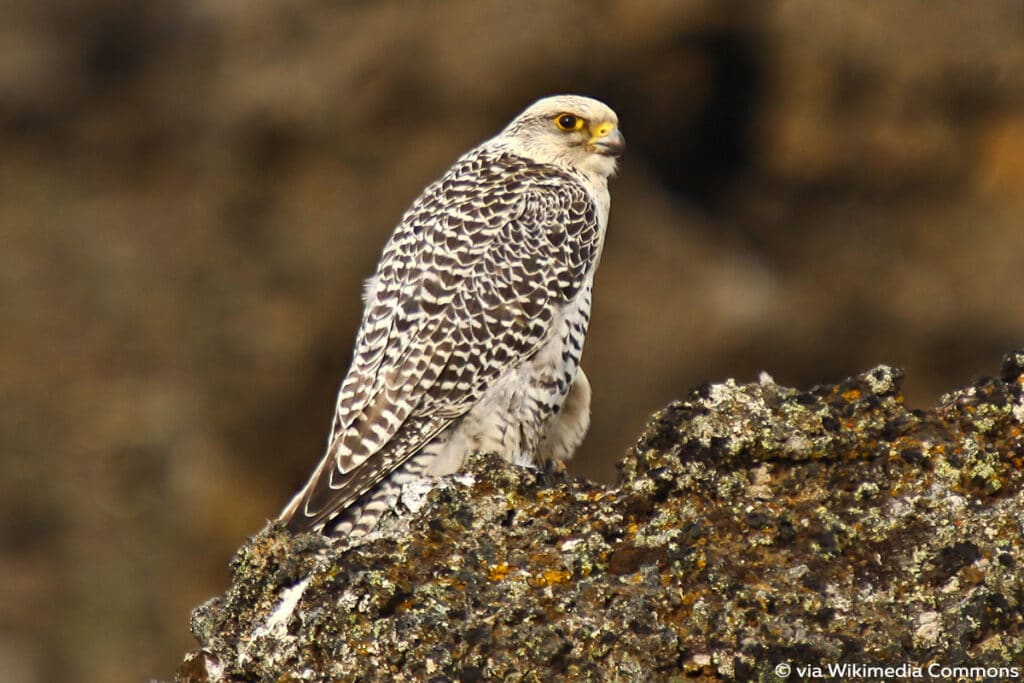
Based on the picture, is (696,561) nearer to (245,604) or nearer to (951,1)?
(245,604)

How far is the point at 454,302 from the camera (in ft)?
22.5

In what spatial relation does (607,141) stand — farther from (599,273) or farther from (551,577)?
(599,273)

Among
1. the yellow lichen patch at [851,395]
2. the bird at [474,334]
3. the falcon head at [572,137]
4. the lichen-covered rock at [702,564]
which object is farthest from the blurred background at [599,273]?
the lichen-covered rock at [702,564]

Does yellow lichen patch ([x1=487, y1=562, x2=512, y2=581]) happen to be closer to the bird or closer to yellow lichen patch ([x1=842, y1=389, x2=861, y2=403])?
yellow lichen patch ([x1=842, y1=389, x2=861, y2=403])

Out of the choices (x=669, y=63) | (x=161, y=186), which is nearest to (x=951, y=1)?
(x=669, y=63)

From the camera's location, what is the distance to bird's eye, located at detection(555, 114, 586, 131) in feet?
24.7

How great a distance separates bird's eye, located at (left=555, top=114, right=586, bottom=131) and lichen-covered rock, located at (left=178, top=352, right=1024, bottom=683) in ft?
10.1

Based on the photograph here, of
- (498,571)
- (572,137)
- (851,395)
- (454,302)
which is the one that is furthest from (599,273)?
(498,571)

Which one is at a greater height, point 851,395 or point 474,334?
point 474,334

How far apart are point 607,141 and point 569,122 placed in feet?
0.68

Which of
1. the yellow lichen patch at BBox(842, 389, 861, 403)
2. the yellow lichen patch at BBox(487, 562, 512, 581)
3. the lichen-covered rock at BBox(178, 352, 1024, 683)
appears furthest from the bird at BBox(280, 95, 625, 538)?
the yellow lichen patch at BBox(842, 389, 861, 403)

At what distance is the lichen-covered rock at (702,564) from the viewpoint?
13.5 ft

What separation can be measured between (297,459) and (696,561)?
9.76 meters

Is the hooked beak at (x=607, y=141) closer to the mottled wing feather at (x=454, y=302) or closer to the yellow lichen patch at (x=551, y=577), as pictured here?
the mottled wing feather at (x=454, y=302)
